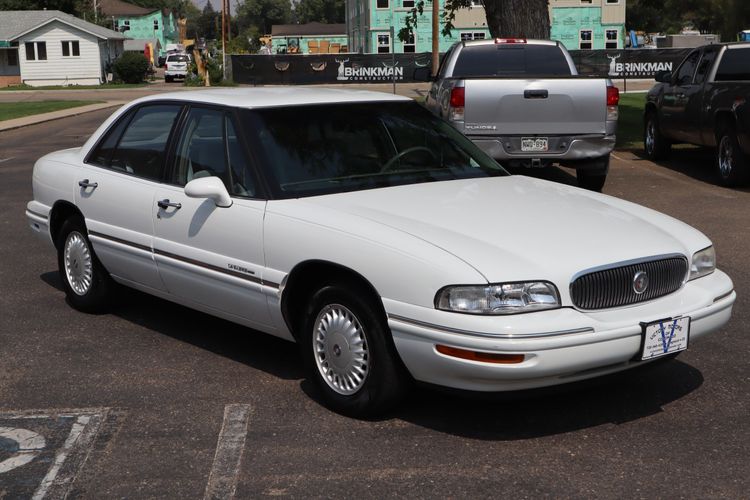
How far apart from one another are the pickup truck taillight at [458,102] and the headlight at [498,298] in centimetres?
736

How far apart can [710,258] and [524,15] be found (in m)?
13.2

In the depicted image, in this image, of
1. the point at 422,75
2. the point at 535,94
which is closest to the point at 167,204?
the point at 535,94

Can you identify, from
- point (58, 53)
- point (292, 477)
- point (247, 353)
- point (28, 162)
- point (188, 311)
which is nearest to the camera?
point (292, 477)

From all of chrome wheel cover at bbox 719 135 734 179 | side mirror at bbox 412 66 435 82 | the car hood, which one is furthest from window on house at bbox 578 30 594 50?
the car hood

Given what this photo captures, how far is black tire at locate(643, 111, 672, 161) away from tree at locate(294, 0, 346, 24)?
145102 millimetres

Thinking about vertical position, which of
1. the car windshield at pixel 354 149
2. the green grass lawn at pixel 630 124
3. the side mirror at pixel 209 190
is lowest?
the green grass lawn at pixel 630 124

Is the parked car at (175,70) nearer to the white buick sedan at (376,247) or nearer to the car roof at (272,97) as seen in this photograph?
the white buick sedan at (376,247)

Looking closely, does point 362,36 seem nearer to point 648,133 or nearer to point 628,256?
point 648,133

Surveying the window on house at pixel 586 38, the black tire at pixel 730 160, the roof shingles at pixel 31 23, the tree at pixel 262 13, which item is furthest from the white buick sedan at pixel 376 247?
the tree at pixel 262 13

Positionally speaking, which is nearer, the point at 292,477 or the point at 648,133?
the point at 292,477

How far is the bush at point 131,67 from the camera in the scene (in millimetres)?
61312

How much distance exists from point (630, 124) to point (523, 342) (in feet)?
64.0

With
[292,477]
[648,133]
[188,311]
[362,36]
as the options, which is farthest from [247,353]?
[362,36]

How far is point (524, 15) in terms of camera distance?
18.1 meters
